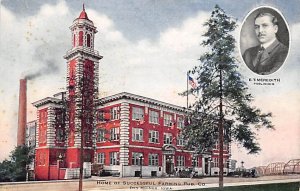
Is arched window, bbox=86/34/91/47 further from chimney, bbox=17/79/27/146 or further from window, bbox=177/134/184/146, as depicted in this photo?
window, bbox=177/134/184/146

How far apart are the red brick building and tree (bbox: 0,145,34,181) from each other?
133 mm

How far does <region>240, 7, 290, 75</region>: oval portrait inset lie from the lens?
833 centimetres

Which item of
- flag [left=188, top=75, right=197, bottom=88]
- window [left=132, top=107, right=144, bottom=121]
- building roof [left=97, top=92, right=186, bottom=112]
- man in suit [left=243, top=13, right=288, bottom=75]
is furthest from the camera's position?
man in suit [left=243, top=13, right=288, bottom=75]

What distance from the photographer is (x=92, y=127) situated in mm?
7406

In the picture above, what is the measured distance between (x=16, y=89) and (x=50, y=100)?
401 mm

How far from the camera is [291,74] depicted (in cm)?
864

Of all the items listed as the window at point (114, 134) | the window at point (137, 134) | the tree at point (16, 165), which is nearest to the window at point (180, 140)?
the window at point (137, 134)

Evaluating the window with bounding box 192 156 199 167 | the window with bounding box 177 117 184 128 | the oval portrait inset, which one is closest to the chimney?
the window with bounding box 177 117 184 128

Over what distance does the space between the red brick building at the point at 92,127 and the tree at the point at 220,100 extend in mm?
493

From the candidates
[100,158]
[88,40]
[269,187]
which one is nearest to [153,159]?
[100,158]

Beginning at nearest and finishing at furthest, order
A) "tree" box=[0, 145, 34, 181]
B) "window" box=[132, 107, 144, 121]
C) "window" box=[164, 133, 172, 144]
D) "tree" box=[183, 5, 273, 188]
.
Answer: "tree" box=[0, 145, 34, 181]
"window" box=[132, 107, 144, 121]
"window" box=[164, 133, 172, 144]
"tree" box=[183, 5, 273, 188]

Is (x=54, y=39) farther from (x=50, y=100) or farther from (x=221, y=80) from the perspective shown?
(x=221, y=80)

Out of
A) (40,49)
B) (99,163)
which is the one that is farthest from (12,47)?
(99,163)

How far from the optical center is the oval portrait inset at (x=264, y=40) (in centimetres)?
833
